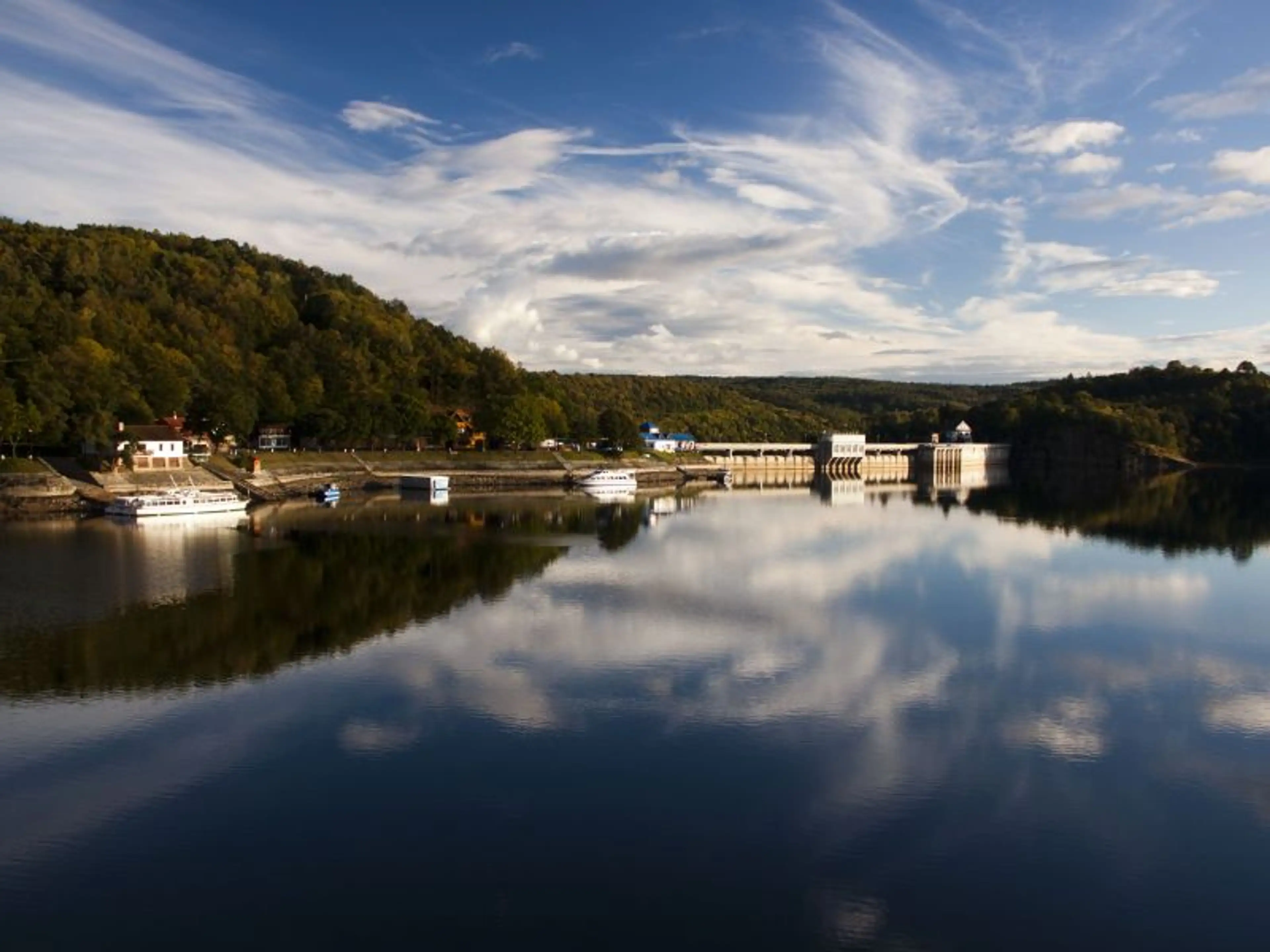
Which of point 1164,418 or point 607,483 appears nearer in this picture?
point 607,483

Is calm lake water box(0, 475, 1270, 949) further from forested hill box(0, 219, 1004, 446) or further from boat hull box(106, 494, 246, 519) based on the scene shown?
forested hill box(0, 219, 1004, 446)

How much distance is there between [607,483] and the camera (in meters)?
67.6

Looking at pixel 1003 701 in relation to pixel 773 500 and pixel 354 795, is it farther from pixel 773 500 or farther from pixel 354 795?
pixel 773 500

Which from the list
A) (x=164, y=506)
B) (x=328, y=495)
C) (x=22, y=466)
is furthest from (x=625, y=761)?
(x=22, y=466)

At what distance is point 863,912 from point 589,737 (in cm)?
583

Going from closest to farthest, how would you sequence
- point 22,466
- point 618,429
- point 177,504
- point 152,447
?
1. point 177,504
2. point 22,466
3. point 152,447
4. point 618,429

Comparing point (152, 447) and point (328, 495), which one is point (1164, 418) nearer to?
point (328, 495)

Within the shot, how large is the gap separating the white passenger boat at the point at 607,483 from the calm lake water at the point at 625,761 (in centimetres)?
3752

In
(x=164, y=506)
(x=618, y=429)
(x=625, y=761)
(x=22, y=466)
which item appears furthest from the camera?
(x=618, y=429)

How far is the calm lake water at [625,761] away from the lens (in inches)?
378

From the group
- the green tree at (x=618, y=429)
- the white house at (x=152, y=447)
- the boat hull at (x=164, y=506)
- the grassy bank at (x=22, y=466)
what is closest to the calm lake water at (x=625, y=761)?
the boat hull at (x=164, y=506)

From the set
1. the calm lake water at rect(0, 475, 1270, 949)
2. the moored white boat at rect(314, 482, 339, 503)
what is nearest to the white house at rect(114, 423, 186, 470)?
the moored white boat at rect(314, 482, 339, 503)

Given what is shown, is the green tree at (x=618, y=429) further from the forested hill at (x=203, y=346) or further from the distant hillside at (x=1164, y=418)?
the distant hillside at (x=1164, y=418)

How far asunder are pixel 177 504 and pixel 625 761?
37489 millimetres
